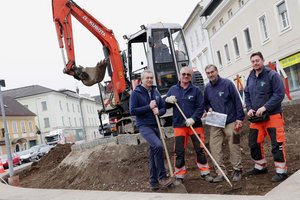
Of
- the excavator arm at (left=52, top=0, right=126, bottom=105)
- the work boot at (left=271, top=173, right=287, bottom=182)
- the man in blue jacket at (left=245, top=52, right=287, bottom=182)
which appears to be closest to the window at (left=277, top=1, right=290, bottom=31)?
the excavator arm at (left=52, top=0, right=126, bottom=105)

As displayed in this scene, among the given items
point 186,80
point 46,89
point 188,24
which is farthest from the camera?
point 46,89

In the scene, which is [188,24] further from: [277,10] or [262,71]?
[262,71]

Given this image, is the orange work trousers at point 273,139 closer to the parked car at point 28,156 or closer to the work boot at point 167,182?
the work boot at point 167,182

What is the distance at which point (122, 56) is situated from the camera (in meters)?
10.9

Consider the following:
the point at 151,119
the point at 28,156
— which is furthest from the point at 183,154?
the point at 28,156

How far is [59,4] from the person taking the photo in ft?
34.9

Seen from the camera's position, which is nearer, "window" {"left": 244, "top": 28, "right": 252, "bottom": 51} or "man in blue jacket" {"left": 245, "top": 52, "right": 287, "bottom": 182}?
"man in blue jacket" {"left": 245, "top": 52, "right": 287, "bottom": 182}

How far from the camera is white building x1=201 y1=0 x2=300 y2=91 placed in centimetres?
1886

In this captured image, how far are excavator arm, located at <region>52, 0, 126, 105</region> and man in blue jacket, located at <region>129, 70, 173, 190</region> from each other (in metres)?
4.90

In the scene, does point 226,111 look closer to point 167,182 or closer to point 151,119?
point 151,119

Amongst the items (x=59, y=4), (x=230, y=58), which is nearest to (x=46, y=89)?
(x=230, y=58)

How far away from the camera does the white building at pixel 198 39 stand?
33.4 metres

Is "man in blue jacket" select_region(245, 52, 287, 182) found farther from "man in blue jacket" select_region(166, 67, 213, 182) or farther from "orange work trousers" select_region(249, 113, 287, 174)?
"man in blue jacket" select_region(166, 67, 213, 182)

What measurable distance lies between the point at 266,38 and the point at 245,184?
18402 millimetres
